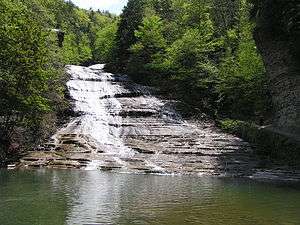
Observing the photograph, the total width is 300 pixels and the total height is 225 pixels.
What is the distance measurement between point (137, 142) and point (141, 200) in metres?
14.7

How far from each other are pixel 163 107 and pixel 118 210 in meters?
25.0

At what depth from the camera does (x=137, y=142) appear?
1155 inches

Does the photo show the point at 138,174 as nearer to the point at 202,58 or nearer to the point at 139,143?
the point at 139,143

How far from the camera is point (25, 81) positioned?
26.8m

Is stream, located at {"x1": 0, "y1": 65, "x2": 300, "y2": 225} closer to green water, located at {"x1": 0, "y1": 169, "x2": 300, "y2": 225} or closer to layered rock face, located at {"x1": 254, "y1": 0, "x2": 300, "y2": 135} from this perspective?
green water, located at {"x1": 0, "y1": 169, "x2": 300, "y2": 225}

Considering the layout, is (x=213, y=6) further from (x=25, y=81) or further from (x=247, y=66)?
(x=25, y=81)

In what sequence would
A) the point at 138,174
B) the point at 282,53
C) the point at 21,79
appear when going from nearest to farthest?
1. the point at 138,174
2. the point at 21,79
3. the point at 282,53

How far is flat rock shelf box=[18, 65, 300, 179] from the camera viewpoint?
2434 cm

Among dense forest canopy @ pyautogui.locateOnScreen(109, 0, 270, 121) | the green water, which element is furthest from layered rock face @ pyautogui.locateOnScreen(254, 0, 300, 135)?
the green water

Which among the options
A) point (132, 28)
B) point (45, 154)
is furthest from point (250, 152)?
point (132, 28)

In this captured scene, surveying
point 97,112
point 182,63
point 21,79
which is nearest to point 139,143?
point 97,112

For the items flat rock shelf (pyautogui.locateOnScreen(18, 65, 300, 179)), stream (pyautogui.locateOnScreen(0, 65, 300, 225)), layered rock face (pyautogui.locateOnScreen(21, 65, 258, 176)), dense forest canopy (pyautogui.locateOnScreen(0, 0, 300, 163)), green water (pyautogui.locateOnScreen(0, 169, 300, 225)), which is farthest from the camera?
dense forest canopy (pyautogui.locateOnScreen(0, 0, 300, 163))

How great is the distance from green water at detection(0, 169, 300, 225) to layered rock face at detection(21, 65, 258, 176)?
10.4 ft

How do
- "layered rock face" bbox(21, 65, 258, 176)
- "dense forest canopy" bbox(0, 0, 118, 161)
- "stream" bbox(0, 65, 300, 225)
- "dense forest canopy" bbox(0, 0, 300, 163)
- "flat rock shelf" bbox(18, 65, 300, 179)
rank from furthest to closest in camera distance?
"dense forest canopy" bbox(0, 0, 300, 163)
"dense forest canopy" bbox(0, 0, 118, 161)
"layered rock face" bbox(21, 65, 258, 176)
"flat rock shelf" bbox(18, 65, 300, 179)
"stream" bbox(0, 65, 300, 225)
